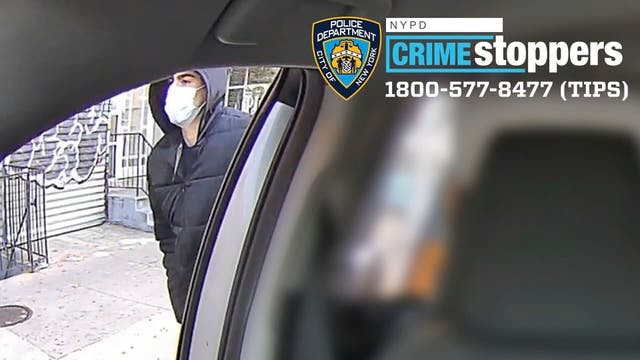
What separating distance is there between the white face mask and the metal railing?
5315 millimetres

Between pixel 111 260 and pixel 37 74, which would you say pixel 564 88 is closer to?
pixel 37 74

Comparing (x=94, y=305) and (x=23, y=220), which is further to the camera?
(x=23, y=220)

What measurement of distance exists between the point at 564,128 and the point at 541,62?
0.35ft

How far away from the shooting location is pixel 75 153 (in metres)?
6.88

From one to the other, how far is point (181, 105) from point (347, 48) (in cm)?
135

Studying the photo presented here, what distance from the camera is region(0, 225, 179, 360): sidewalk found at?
4027 millimetres

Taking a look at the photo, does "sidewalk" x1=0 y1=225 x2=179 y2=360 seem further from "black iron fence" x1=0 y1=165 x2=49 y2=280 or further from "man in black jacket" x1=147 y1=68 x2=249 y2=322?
"man in black jacket" x1=147 y1=68 x2=249 y2=322

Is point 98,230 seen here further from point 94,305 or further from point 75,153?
point 94,305

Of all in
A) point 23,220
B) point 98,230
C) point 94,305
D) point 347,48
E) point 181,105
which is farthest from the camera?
point 98,230

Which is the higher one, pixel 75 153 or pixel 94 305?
pixel 75 153

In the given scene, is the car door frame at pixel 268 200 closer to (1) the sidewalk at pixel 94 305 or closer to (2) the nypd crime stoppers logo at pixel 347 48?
(2) the nypd crime stoppers logo at pixel 347 48

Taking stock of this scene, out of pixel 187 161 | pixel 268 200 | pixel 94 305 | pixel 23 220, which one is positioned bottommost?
pixel 94 305

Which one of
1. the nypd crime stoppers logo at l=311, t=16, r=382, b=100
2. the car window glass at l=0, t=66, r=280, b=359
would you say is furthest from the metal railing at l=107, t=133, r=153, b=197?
the nypd crime stoppers logo at l=311, t=16, r=382, b=100

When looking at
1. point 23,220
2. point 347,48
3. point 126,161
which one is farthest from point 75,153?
point 347,48
